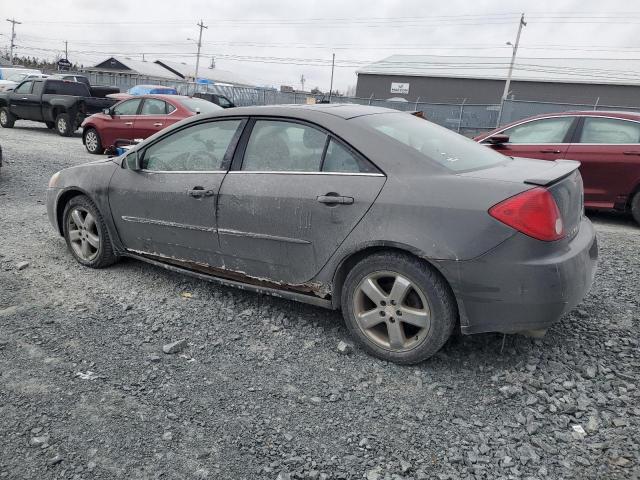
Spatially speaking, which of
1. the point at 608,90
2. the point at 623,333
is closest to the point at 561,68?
the point at 608,90

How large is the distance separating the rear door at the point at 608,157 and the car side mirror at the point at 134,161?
17.9 feet

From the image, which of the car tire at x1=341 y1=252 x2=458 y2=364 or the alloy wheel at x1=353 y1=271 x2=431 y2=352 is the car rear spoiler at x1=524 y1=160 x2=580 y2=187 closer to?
the car tire at x1=341 y1=252 x2=458 y2=364

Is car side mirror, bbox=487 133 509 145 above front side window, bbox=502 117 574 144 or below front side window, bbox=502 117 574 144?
below

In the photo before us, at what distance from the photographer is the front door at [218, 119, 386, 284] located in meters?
2.96

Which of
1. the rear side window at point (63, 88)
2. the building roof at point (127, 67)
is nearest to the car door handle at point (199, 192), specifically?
the rear side window at point (63, 88)

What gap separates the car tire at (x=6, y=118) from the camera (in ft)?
52.4

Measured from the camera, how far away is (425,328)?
2793mm

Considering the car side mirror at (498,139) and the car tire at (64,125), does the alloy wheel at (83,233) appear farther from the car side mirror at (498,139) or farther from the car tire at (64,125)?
the car tire at (64,125)

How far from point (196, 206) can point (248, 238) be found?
514 millimetres

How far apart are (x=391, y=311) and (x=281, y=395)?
2.54ft

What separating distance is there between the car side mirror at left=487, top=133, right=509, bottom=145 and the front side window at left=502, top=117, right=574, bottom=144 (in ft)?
1.17

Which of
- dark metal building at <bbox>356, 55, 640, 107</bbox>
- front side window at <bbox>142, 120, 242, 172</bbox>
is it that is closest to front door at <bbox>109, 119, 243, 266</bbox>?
front side window at <bbox>142, 120, 242, 172</bbox>

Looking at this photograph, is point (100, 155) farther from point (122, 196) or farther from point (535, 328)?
point (535, 328)

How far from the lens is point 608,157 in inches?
251
